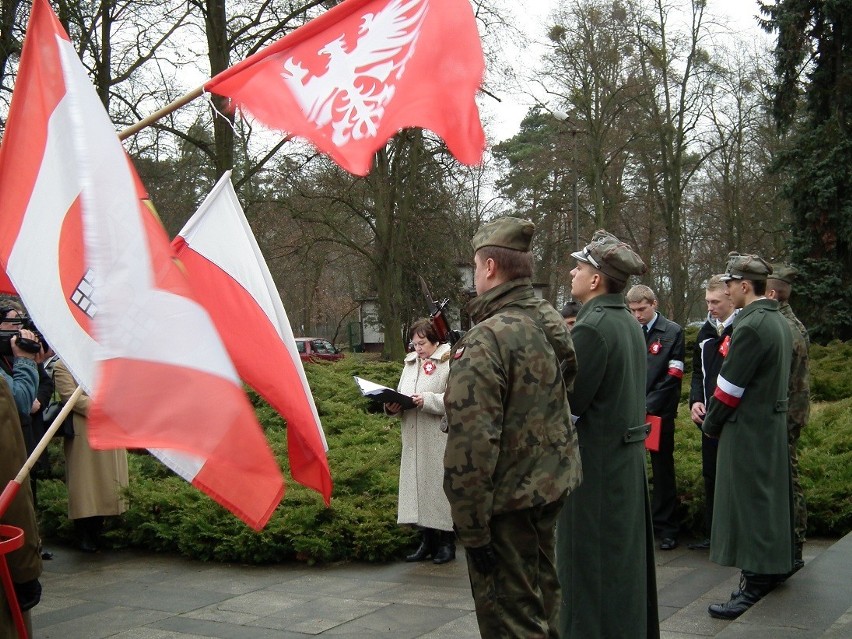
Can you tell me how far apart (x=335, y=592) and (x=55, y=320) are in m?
4.19

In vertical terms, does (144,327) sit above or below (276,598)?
above

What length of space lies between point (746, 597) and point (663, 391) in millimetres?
2371

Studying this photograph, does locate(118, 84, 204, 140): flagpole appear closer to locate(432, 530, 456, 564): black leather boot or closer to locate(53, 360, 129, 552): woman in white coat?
locate(432, 530, 456, 564): black leather boot

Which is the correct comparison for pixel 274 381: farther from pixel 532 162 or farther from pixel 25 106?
pixel 532 162

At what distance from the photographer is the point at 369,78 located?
397 cm

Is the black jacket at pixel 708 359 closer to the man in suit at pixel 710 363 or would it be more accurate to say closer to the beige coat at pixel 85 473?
the man in suit at pixel 710 363

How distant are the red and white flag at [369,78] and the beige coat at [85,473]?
5.31 meters

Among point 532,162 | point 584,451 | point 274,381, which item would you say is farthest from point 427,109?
point 532,162

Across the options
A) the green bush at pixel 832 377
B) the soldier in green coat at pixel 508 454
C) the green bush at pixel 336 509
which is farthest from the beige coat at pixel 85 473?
the green bush at pixel 832 377

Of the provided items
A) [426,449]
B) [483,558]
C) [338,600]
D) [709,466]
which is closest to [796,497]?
[709,466]

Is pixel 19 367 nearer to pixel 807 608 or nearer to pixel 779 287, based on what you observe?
pixel 807 608

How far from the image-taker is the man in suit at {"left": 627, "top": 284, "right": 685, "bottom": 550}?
7926 millimetres

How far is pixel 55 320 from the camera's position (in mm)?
3203

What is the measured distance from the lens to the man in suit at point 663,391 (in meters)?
7.93
